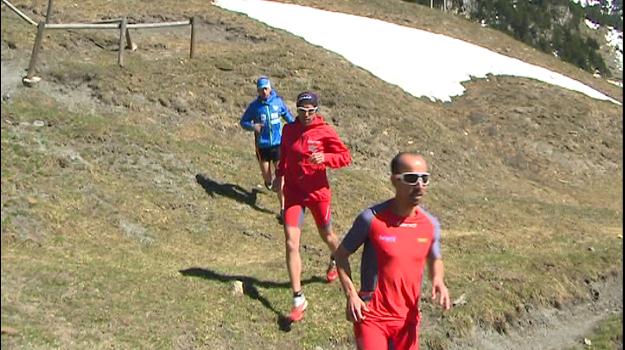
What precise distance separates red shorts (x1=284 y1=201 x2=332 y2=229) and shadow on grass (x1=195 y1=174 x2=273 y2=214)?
5.66 m

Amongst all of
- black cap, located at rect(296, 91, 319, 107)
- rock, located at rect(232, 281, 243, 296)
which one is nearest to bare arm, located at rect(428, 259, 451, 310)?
black cap, located at rect(296, 91, 319, 107)

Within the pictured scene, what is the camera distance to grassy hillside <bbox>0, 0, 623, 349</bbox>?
373 inches

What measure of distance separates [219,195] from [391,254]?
906 centimetres

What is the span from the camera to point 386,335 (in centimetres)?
641

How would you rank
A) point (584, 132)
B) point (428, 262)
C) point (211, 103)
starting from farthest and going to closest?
point (584, 132) → point (211, 103) → point (428, 262)

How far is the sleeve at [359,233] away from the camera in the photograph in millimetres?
6387

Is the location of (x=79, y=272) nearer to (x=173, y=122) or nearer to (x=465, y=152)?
(x=173, y=122)

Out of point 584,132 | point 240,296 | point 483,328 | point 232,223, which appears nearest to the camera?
point 240,296

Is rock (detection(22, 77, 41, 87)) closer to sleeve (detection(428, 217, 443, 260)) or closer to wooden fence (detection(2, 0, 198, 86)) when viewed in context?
wooden fence (detection(2, 0, 198, 86))

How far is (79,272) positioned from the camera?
9.58 metres

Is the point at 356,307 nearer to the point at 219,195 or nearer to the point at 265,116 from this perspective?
the point at 265,116

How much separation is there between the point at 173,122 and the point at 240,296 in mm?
9749

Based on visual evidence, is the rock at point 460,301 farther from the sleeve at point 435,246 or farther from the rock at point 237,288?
the sleeve at point 435,246

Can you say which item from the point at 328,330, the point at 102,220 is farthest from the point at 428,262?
the point at 102,220
